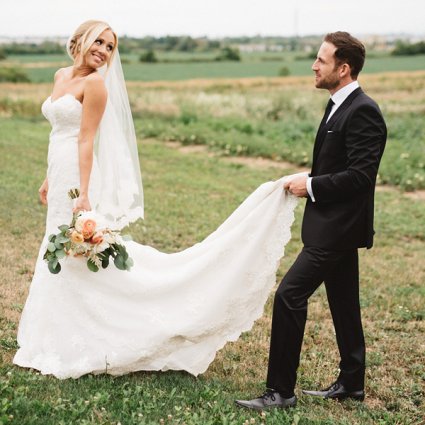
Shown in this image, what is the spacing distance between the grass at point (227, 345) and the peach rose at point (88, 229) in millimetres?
1079

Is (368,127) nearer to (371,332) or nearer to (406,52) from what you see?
(371,332)

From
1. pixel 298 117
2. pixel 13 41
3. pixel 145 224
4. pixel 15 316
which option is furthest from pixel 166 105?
pixel 13 41

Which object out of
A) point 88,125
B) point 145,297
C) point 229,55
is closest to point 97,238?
point 145,297

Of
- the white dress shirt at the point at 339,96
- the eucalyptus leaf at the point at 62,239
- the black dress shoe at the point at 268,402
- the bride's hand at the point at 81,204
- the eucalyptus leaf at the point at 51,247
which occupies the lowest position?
A: the black dress shoe at the point at 268,402

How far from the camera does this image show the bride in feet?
16.3

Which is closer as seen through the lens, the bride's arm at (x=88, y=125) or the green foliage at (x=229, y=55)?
the bride's arm at (x=88, y=125)

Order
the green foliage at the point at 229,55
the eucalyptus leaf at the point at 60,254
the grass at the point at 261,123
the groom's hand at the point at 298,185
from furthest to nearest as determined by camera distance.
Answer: the green foliage at the point at 229,55 → the grass at the point at 261,123 → the eucalyptus leaf at the point at 60,254 → the groom's hand at the point at 298,185

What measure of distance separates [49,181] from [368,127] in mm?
2550

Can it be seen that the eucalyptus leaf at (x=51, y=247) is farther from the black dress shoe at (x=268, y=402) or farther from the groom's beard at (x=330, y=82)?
the groom's beard at (x=330, y=82)

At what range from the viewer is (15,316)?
6.42 m

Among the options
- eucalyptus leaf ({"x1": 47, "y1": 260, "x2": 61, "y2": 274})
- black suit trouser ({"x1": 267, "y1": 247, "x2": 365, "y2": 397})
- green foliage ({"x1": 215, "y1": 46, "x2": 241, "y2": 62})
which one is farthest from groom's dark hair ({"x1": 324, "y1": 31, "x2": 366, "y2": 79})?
green foliage ({"x1": 215, "y1": 46, "x2": 241, "y2": 62})

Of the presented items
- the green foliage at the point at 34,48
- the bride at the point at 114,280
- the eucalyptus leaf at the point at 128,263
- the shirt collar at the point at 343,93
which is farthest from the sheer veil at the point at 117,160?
the green foliage at the point at 34,48

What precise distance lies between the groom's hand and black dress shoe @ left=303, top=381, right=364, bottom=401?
151 centimetres

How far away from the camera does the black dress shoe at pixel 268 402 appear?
461 centimetres
